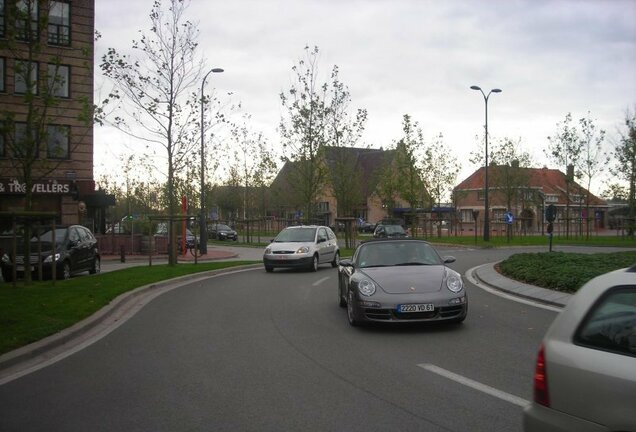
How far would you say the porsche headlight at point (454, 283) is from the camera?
353 inches

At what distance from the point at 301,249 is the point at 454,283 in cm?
1158

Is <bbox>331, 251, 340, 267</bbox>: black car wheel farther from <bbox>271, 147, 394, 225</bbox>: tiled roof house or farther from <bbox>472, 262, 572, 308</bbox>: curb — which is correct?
<bbox>271, 147, 394, 225</bbox>: tiled roof house

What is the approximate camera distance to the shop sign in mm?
30109

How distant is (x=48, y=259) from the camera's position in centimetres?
1759

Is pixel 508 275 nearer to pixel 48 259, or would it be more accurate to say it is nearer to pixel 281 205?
pixel 48 259

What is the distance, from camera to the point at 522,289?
13.6 metres

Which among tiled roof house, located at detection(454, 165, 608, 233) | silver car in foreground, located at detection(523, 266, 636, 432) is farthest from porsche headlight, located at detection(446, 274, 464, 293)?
tiled roof house, located at detection(454, 165, 608, 233)

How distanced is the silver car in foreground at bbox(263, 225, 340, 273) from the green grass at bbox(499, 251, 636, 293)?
20.5ft

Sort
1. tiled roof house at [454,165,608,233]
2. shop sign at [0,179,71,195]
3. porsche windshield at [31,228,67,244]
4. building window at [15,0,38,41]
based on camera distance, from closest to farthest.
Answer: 1. building window at [15,0,38,41]
2. porsche windshield at [31,228,67,244]
3. shop sign at [0,179,71,195]
4. tiled roof house at [454,165,608,233]

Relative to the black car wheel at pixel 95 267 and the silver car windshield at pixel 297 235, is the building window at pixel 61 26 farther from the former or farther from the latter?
the silver car windshield at pixel 297 235

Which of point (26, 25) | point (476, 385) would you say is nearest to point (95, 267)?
point (26, 25)

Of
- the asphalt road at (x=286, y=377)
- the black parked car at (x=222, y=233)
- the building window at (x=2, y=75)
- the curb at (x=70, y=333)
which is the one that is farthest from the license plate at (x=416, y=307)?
the black parked car at (x=222, y=233)

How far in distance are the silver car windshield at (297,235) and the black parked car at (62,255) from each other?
6268 mm

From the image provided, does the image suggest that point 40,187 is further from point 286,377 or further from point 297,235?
point 286,377
